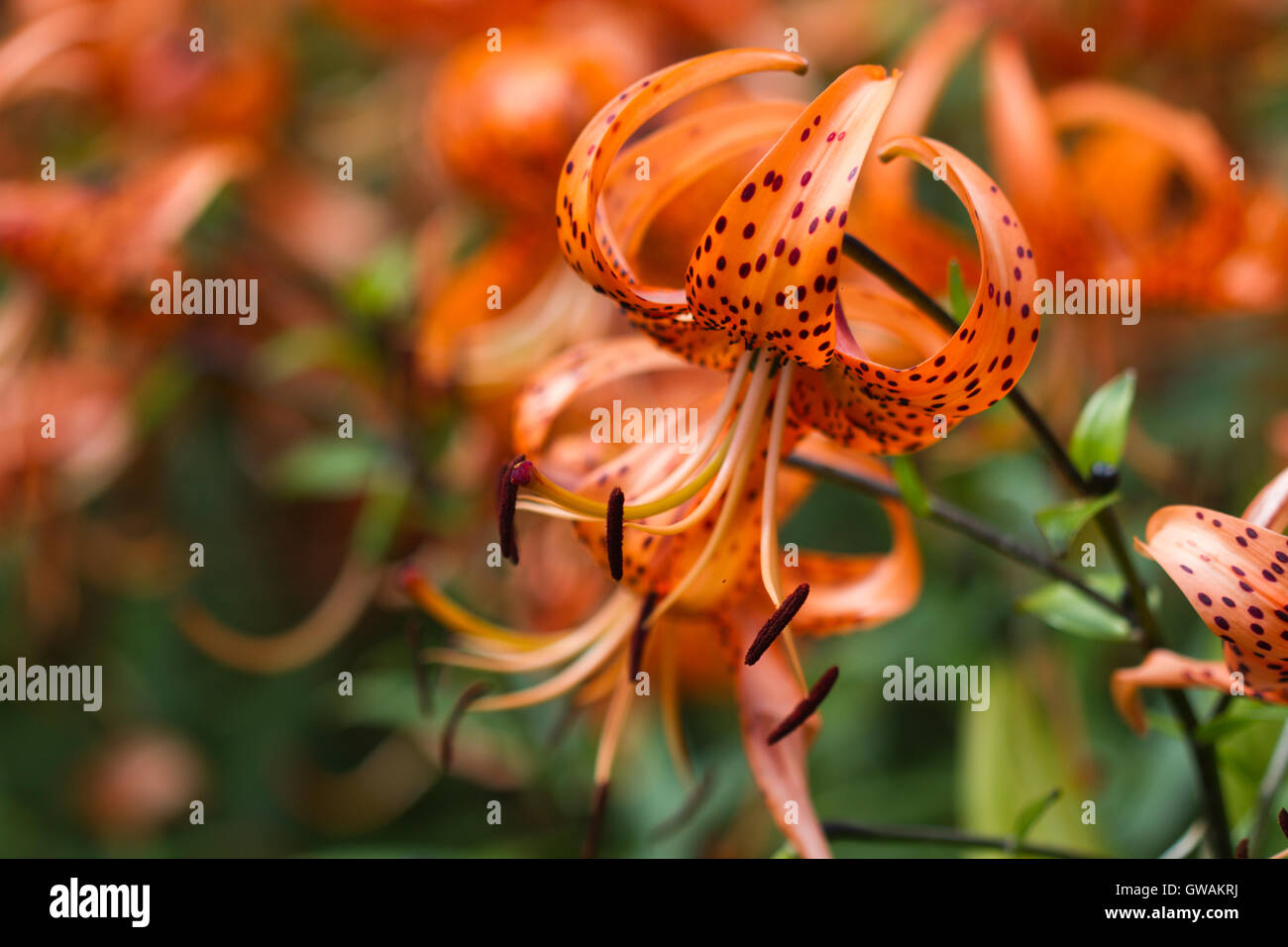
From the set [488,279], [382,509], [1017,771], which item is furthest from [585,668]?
[488,279]

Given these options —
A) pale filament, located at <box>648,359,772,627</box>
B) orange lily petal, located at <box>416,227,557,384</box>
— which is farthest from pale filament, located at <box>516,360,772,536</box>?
orange lily petal, located at <box>416,227,557,384</box>

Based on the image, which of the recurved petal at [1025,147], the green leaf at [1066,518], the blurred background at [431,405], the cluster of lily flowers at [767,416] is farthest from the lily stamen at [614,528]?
the recurved petal at [1025,147]

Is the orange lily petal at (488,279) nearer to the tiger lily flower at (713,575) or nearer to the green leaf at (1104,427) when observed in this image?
the tiger lily flower at (713,575)

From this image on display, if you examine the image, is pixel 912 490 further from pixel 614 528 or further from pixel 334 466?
pixel 334 466

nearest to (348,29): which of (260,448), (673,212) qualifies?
(260,448)

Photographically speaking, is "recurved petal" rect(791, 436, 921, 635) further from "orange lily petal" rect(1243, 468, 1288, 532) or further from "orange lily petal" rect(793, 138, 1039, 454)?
"orange lily petal" rect(1243, 468, 1288, 532)

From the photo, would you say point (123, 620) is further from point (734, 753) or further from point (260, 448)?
point (734, 753)

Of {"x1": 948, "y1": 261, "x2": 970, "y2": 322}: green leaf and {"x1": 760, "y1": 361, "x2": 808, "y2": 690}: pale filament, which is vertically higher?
{"x1": 948, "y1": 261, "x2": 970, "y2": 322}: green leaf
